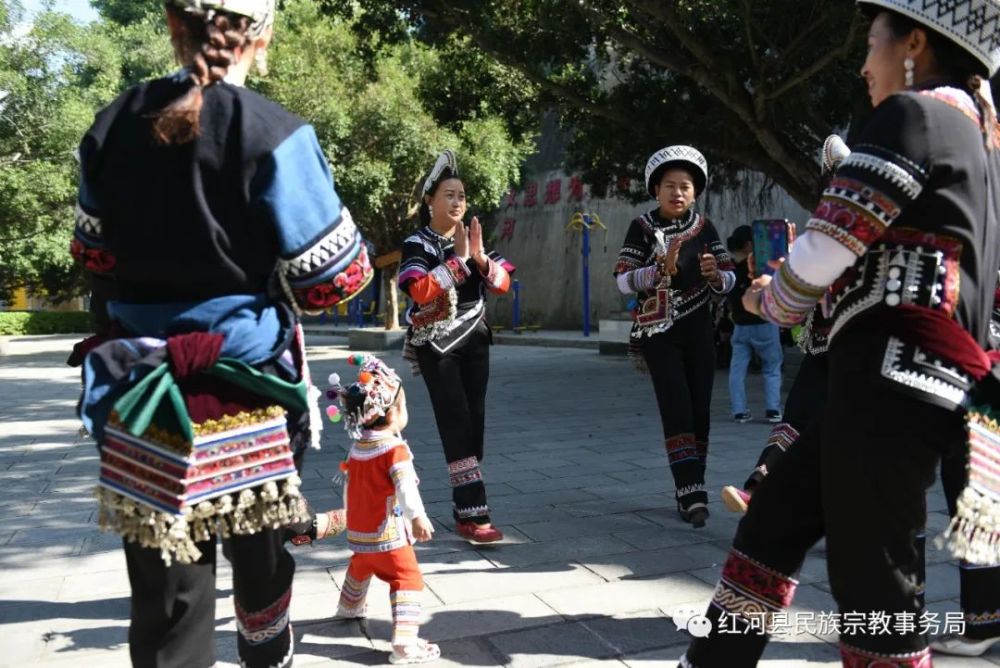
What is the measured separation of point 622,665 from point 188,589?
5.02ft

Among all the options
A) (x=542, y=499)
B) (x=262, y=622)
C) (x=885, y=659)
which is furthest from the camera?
(x=542, y=499)

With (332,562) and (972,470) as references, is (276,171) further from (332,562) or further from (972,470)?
(332,562)

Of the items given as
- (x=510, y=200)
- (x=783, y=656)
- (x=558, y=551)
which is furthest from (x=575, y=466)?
(x=510, y=200)

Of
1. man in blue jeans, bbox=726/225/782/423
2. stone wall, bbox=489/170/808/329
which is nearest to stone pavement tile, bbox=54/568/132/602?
man in blue jeans, bbox=726/225/782/423

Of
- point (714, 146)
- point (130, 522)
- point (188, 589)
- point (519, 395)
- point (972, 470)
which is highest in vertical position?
point (714, 146)

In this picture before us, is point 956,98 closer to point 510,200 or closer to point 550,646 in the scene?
point 550,646

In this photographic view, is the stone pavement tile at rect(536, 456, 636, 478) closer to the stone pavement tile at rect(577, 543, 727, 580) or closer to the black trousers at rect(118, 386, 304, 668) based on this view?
the stone pavement tile at rect(577, 543, 727, 580)

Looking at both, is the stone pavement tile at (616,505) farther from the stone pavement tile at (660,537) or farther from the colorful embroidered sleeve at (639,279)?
the colorful embroidered sleeve at (639,279)

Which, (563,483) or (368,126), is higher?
(368,126)

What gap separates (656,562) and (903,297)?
2.25 m

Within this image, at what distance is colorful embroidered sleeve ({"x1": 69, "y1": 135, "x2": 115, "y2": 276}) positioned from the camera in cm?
209

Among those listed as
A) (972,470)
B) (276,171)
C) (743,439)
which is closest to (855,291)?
(972,470)

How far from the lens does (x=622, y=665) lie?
2953mm

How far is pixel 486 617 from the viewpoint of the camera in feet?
11.1
